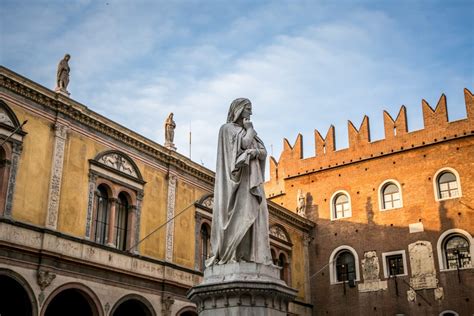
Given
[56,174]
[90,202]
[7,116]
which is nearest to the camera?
[7,116]

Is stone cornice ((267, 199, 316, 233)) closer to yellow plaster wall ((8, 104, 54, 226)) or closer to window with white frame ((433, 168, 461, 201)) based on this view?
window with white frame ((433, 168, 461, 201))

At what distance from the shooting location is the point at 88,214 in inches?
701

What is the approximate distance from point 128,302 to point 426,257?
13.2 metres

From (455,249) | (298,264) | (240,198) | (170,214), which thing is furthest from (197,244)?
(240,198)

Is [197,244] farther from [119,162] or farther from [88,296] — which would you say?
[88,296]

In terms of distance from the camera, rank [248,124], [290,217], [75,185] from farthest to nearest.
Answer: [290,217] → [75,185] → [248,124]

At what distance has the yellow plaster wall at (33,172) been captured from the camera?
1593 centimetres

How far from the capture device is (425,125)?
27.9 m

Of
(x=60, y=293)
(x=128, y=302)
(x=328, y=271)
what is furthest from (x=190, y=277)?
(x=328, y=271)

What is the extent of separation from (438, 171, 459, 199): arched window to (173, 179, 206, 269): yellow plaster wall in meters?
11.2

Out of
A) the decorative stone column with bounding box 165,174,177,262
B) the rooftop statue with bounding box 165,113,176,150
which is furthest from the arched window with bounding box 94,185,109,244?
the rooftop statue with bounding box 165,113,176,150

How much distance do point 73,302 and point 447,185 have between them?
1656cm

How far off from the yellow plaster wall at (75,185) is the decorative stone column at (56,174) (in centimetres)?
16

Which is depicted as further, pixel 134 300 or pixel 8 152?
pixel 134 300
